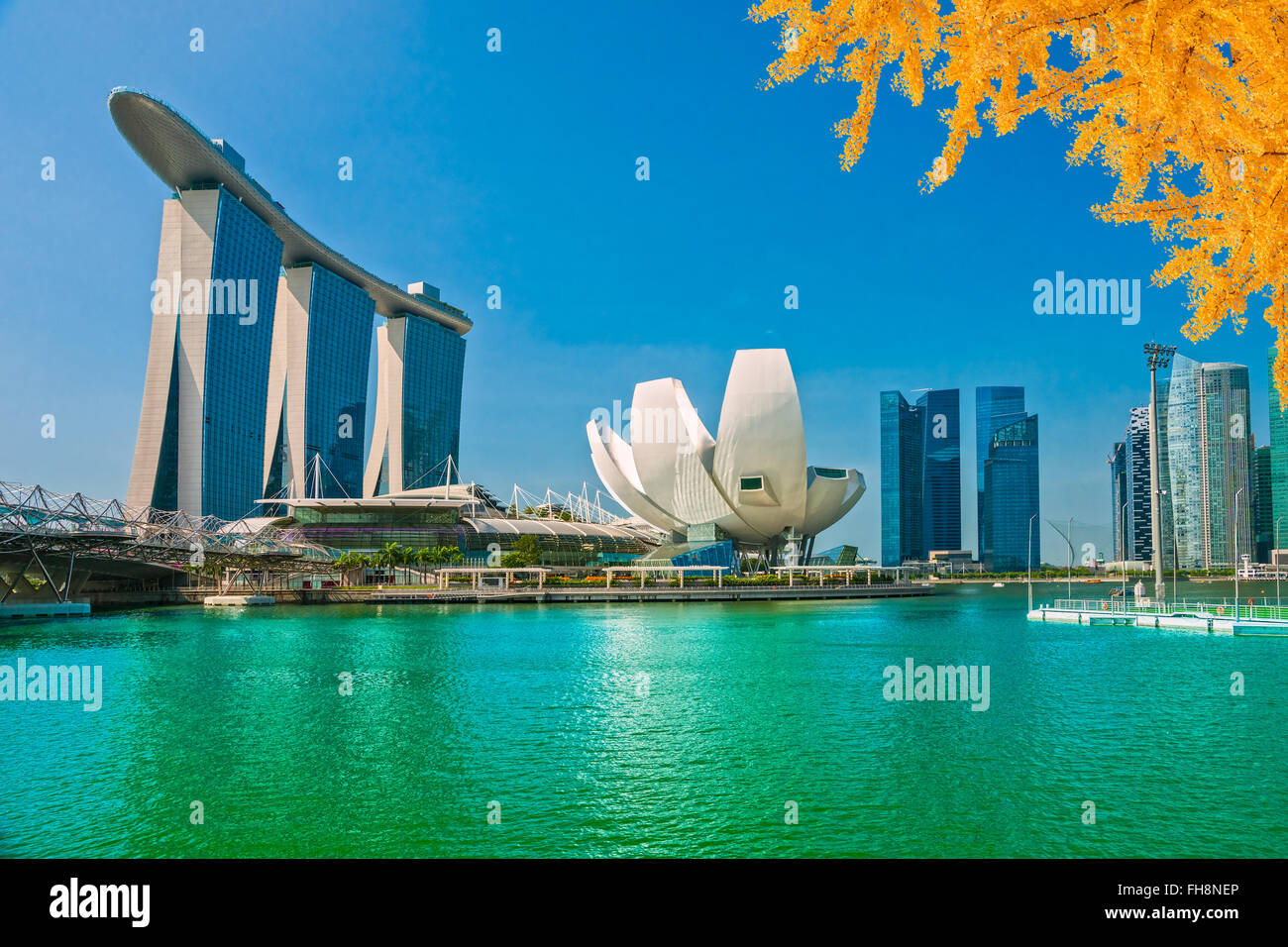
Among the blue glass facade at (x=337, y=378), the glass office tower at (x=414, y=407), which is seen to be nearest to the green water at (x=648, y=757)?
the blue glass facade at (x=337, y=378)

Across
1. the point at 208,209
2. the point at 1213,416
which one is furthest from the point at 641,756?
the point at 1213,416

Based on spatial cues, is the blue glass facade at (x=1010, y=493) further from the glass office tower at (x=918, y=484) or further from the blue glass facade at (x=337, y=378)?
the blue glass facade at (x=337, y=378)

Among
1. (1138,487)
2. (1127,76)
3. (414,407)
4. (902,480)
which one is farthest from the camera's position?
(902,480)

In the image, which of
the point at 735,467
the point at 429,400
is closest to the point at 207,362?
the point at 429,400

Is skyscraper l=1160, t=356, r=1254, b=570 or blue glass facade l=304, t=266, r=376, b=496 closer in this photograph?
blue glass facade l=304, t=266, r=376, b=496

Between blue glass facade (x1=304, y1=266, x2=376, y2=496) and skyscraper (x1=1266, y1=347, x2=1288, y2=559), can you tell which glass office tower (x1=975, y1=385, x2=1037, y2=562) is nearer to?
skyscraper (x1=1266, y1=347, x2=1288, y2=559)

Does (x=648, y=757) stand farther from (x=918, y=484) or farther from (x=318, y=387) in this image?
(x=918, y=484)

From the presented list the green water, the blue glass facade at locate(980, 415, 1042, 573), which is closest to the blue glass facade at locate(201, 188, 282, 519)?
the green water
